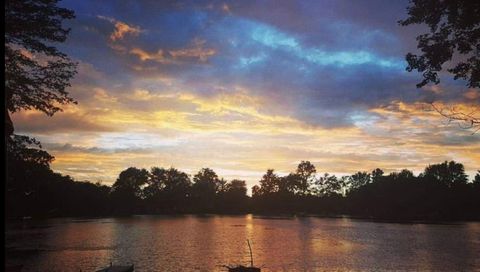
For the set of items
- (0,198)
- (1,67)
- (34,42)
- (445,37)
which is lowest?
(0,198)

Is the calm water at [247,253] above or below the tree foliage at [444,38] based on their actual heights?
below

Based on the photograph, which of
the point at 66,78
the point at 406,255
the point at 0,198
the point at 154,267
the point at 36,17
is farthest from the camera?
the point at 406,255

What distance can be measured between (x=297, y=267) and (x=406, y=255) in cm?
2139

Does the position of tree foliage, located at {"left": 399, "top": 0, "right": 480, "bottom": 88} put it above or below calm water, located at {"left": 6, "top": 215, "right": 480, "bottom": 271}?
above

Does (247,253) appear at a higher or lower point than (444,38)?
lower

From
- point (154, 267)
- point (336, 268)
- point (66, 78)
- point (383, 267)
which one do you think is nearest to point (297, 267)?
point (336, 268)

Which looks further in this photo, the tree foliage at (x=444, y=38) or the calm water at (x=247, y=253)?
the calm water at (x=247, y=253)

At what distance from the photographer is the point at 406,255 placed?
65500mm

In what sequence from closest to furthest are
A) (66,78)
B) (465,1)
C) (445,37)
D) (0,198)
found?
(0,198)
(465,1)
(445,37)
(66,78)

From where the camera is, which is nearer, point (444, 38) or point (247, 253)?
point (444, 38)

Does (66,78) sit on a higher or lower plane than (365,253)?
higher

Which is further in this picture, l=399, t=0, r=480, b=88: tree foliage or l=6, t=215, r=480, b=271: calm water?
l=6, t=215, r=480, b=271: calm water

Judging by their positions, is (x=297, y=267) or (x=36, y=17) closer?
(x=36, y=17)

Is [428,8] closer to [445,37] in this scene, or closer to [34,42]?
[445,37]
